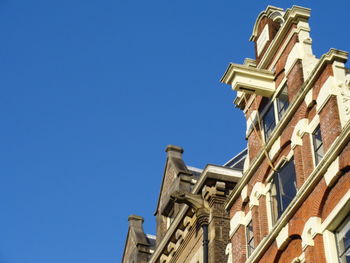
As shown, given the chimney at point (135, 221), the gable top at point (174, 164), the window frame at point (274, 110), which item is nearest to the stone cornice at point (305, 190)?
the window frame at point (274, 110)

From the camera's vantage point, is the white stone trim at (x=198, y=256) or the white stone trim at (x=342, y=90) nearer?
the white stone trim at (x=342, y=90)

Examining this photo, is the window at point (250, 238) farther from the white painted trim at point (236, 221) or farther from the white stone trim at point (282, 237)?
the white stone trim at point (282, 237)

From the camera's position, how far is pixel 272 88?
2889cm

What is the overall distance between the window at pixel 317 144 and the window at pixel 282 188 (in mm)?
1302

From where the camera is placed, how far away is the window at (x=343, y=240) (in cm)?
2181

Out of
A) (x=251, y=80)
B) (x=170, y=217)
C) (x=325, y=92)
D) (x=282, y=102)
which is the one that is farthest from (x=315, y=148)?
(x=170, y=217)

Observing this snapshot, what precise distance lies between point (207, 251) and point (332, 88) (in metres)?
9.90

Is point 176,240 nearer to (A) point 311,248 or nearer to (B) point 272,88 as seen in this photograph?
(B) point 272,88

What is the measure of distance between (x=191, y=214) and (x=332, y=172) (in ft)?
40.2

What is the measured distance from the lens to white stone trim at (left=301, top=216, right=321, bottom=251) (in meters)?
23.0

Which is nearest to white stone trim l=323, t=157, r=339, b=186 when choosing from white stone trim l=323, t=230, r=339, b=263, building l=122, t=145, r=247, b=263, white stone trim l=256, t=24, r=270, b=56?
white stone trim l=323, t=230, r=339, b=263

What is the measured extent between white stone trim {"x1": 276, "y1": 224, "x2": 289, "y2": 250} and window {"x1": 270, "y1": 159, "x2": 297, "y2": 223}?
3.32ft

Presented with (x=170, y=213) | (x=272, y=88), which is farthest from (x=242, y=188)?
(x=170, y=213)

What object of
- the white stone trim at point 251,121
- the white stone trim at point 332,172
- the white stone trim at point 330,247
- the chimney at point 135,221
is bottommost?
the white stone trim at point 330,247
